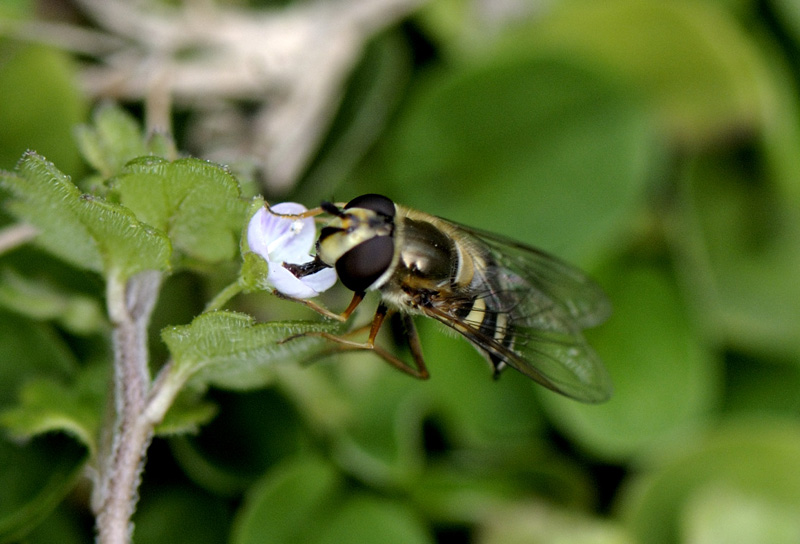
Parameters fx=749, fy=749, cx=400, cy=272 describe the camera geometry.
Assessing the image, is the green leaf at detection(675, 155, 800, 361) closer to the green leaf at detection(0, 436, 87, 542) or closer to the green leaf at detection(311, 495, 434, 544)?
the green leaf at detection(311, 495, 434, 544)

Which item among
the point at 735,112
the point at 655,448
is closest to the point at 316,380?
the point at 655,448

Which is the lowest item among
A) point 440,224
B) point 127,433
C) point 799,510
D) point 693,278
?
point 799,510

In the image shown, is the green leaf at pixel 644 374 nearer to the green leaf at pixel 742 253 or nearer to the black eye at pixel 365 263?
the green leaf at pixel 742 253

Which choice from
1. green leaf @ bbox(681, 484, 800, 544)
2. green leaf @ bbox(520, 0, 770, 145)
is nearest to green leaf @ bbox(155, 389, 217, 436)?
green leaf @ bbox(681, 484, 800, 544)

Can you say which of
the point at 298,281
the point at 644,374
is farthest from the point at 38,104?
the point at 644,374

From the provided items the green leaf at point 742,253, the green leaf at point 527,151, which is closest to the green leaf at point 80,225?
the green leaf at point 527,151

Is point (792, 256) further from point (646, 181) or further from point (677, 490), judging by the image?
point (677, 490)

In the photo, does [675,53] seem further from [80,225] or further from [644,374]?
[80,225]
